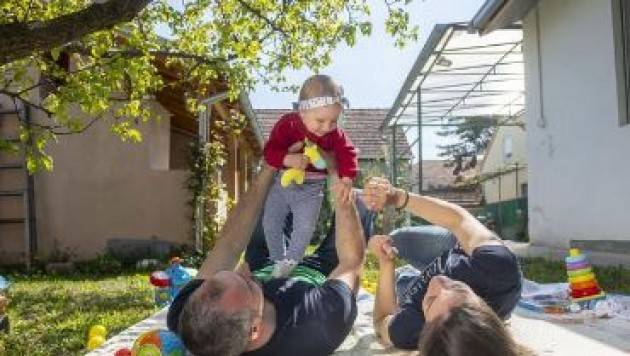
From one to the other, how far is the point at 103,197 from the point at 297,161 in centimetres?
1007

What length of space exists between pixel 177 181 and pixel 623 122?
814 centimetres

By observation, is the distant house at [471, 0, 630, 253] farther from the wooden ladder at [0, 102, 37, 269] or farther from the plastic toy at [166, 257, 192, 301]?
the wooden ladder at [0, 102, 37, 269]

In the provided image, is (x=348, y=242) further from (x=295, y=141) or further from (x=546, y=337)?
(x=546, y=337)

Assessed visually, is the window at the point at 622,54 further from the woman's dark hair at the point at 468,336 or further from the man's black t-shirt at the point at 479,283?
the woman's dark hair at the point at 468,336

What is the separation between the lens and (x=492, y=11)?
906 cm

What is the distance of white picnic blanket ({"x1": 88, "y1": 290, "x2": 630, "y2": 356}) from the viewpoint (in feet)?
11.0

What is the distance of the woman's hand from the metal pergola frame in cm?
700

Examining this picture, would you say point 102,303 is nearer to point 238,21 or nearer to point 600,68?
point 238,21

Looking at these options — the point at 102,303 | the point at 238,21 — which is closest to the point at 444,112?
the point at 238,21

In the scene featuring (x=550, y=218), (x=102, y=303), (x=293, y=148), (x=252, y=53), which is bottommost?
(x=102, y=303)

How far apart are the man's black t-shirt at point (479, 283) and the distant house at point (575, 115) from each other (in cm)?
474

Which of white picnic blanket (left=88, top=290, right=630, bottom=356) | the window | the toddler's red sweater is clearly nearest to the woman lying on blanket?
white picnic blanket (left=88, top=290, right=630, bottom=356)

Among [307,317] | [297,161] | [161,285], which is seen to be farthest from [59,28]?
[307,317]

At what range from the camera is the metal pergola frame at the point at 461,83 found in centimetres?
1116
